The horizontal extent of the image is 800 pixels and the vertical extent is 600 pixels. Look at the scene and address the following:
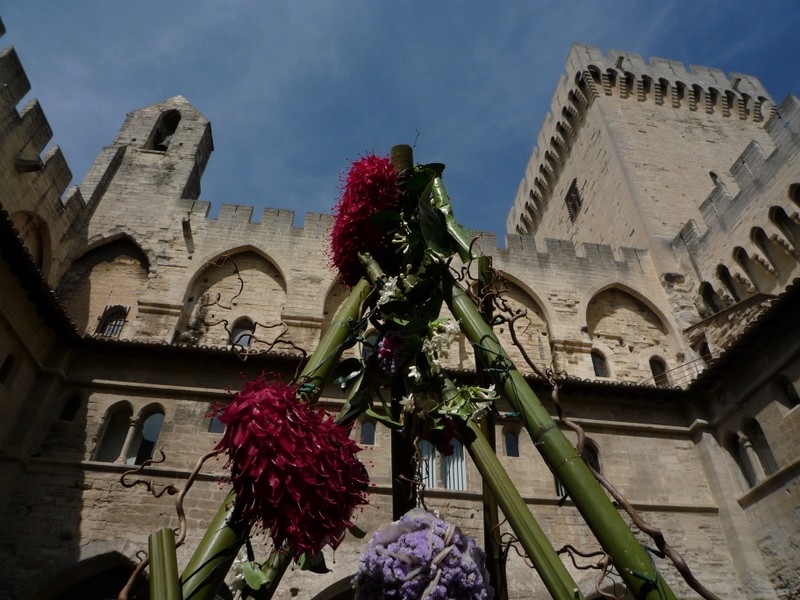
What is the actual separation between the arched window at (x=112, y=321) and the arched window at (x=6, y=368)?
243cm

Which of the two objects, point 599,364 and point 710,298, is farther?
point 710,298

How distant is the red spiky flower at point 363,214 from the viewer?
112 inches

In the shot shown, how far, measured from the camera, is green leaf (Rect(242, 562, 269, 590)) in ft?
5.49

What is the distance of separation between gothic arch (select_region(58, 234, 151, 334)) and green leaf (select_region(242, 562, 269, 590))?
39.7 ft

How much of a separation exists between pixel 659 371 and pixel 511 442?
5062 millimetres

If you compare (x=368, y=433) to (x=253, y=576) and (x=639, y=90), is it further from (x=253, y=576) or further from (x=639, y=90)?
(x=639, y=90)

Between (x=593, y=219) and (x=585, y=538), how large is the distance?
13137 mm

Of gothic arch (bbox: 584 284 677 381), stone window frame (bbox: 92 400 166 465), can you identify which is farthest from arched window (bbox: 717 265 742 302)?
stone window frame (bbox: 92 400 166 465)

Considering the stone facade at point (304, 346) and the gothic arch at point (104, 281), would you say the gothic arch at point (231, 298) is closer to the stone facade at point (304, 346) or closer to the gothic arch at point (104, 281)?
the stone facade at point (304, 346)

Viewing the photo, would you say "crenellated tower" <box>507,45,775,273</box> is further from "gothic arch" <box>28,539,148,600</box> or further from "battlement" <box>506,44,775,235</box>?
"gothic arch" <box>28,539,148,600</box>

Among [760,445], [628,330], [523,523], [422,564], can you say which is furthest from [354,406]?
[628,330]

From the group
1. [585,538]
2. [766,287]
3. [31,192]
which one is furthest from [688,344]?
[31,192]

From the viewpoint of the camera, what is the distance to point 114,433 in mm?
10570

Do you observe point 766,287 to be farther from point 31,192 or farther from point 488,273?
point 31,192
